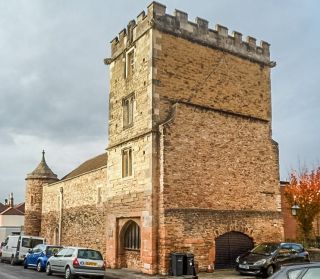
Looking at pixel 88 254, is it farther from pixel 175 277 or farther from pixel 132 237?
pixel 175 277

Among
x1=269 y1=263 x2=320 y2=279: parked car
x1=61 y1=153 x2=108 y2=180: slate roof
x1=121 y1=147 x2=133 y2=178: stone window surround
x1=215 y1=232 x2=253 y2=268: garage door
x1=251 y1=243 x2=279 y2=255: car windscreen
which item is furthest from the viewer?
x1=61 y1=153 x2=108 y2=180: slate roof

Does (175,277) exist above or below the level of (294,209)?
below

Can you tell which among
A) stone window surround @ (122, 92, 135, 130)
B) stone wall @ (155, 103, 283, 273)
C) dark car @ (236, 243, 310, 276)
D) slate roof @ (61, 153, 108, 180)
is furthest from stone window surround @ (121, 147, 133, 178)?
slate roof @ (61, 153, 108, 180)

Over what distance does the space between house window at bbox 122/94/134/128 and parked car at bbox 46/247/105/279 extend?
6850mm

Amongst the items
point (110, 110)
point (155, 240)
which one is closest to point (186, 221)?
point (155, 240)

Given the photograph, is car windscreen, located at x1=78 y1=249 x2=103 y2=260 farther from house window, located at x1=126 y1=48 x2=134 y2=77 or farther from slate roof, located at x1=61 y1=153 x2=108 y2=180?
slate roof, located at x1=61 y1=153 x2=108 y2=180

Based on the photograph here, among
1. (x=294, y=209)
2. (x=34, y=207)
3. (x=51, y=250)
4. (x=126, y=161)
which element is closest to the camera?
(x=126, y=161)

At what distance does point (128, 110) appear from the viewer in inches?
950

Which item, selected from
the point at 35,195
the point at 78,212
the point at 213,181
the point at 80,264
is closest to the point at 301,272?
the point at 80,264

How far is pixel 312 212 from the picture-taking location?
2848cm

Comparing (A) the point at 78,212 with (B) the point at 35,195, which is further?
(B) the point at 35,195

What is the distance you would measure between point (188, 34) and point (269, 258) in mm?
11232

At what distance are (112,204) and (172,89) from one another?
688 centimetres

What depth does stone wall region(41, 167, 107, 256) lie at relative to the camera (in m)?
28.2
